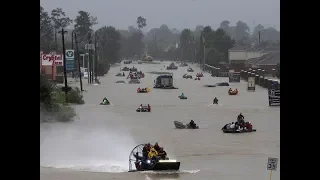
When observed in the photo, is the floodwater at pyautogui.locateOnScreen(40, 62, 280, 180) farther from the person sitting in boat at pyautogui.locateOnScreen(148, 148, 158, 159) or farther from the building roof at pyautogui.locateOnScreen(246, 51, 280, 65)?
the building roof at pyautogui.locateOnScreen(246, 51, 280, 65)

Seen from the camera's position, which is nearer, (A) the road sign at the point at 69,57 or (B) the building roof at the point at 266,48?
(A) the road sign at the point at 69,57

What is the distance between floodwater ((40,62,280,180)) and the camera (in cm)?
2907

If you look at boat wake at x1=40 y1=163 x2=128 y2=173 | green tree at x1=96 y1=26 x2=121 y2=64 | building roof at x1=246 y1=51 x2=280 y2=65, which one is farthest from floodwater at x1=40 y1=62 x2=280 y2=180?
green tree at x1=96 y1=26 x2=121 y2=64

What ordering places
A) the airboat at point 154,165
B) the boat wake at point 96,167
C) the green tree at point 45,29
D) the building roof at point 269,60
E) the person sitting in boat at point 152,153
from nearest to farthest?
the airboat at point 154,165 → the person sitting in boat at point 152,153 → the boat wake at point 96,167 → the building roof at point 269,60 → the green tree at point 45,29

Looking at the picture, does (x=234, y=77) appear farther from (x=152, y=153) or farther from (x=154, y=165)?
(x=154, y=165)

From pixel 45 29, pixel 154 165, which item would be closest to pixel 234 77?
pixel 45 29

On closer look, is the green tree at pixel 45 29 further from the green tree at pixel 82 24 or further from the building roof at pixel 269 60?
the building roof at pixel 269 60

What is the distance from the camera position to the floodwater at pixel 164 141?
2907cm

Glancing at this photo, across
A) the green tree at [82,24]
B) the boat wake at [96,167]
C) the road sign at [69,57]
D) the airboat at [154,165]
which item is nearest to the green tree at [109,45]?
the green tree at [82,24]

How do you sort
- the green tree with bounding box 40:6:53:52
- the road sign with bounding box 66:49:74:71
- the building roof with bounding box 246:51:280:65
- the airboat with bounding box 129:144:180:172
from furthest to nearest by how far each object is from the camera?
1. the green tree with bounding box 40:6:53:52
2. the building roof with bounding box 246:51:280:65
3. the road sign with bounding box 66:49:74:71
4. the airboat with bounding box 129:144:180:172

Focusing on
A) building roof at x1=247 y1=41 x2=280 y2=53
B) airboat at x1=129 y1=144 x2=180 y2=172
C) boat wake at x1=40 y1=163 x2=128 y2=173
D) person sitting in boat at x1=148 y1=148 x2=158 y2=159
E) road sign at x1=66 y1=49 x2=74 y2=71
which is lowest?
boat wake at x1=40 y1=163 x2=128 y2=173

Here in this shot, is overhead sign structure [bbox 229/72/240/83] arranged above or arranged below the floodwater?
above
